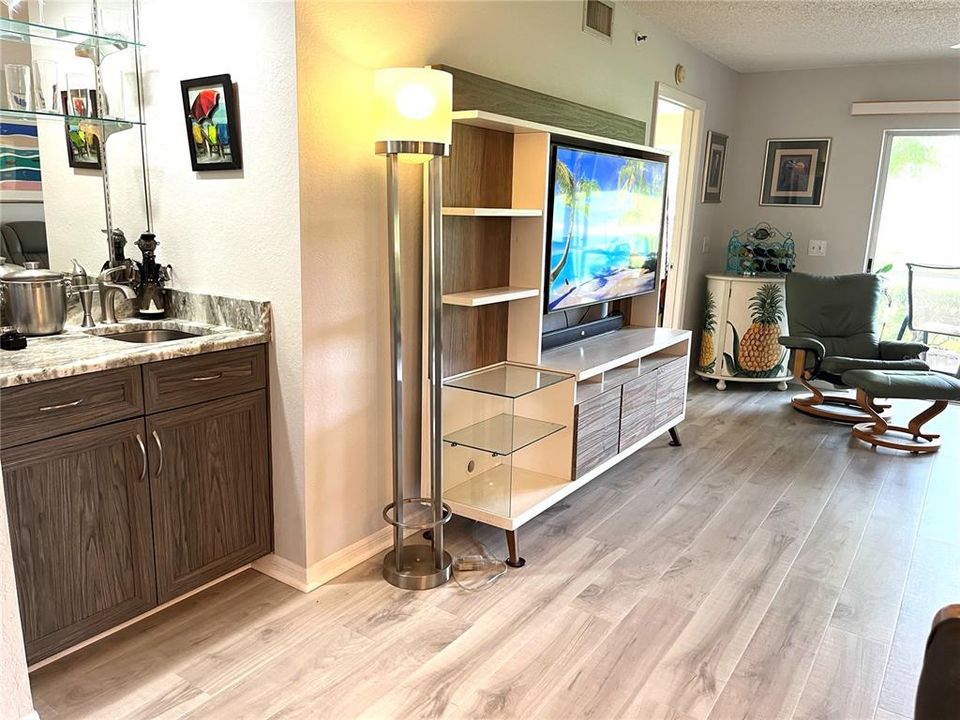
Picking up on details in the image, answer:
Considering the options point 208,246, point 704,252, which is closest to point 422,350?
point 208,246

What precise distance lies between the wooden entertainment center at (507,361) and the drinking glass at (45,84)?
1339 millimetres

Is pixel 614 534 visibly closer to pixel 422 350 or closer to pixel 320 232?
pixel 422 350

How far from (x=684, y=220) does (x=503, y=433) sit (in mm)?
3124

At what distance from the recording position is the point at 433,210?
2330 millimetres

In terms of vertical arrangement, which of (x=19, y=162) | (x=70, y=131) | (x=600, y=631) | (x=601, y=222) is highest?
(x=70, y=131)

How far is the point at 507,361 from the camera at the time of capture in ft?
10.0

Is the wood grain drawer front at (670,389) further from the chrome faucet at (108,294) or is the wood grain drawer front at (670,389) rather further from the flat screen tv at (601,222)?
the chrome faucet at (108,294)

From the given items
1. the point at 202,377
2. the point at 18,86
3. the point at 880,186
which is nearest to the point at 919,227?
the point at 880,186

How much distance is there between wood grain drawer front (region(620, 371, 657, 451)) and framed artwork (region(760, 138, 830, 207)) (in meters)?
2.90

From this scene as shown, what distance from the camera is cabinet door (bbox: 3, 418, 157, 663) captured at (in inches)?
71.0

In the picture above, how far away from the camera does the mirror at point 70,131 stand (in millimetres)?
2275

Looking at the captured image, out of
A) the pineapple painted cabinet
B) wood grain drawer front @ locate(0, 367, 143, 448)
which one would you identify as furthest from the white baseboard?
the pineapple painted cabinet

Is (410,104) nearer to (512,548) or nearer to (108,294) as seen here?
(108,294)

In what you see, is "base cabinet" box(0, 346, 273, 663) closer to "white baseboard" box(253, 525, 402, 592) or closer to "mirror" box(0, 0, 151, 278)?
"white baseboard" box(253, 525, 402, 592)
